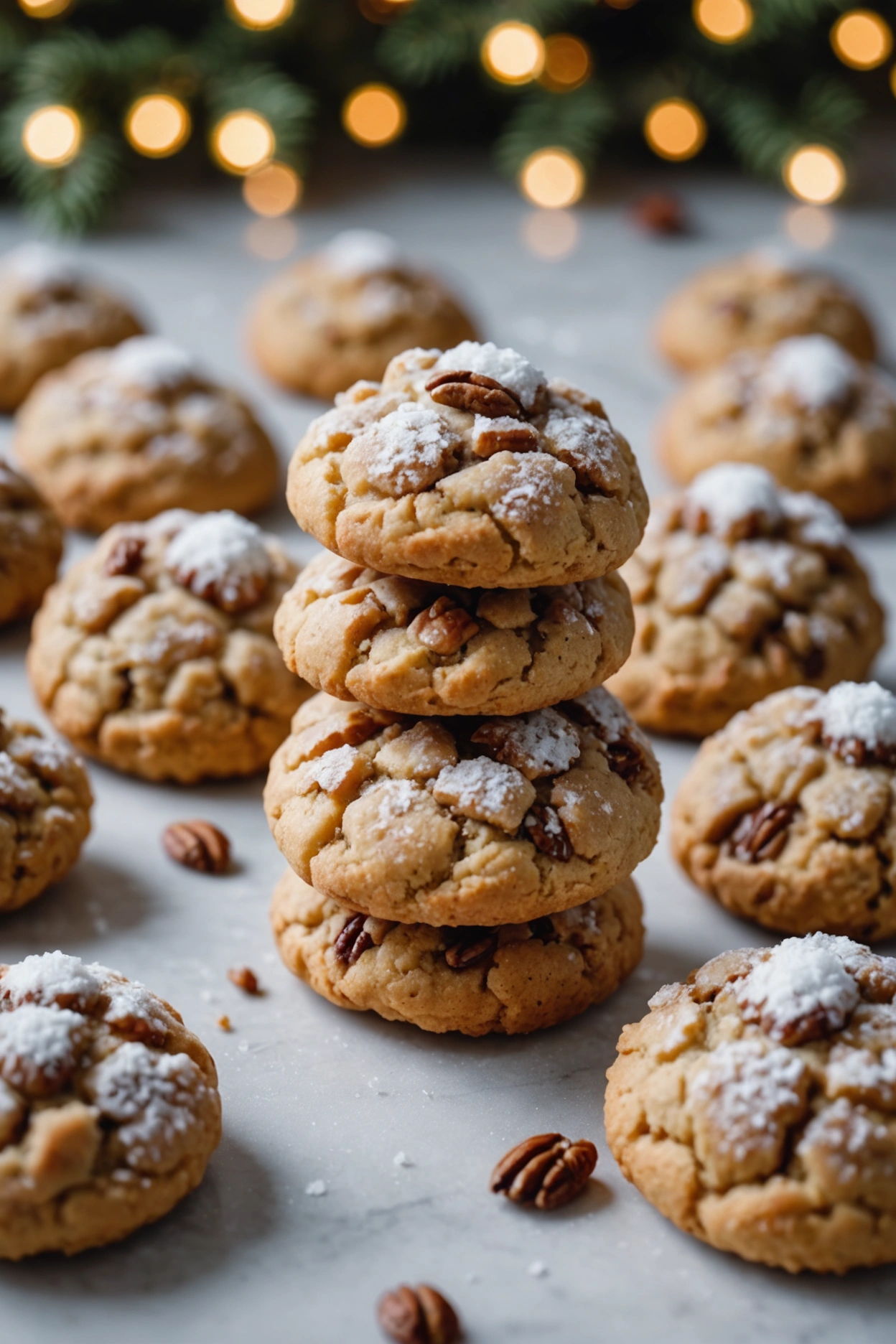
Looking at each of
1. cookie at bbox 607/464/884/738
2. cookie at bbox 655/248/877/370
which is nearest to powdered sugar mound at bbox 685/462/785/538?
cookie at bbox 607/464/884/738

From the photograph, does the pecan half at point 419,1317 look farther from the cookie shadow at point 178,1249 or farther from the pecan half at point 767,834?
the pecan half at point 767,834

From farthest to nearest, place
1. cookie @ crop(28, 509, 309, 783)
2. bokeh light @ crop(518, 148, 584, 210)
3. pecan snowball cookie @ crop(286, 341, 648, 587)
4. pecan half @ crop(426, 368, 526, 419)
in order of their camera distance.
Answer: bokeh light @ crop(518, 148, 584, 210) < cookie @ crop(28, 509, 309, 783) < pecan half @ crop(426, 368, 526, 419) < pecan snowball cookie @ crop(286, 341, 648, 587)

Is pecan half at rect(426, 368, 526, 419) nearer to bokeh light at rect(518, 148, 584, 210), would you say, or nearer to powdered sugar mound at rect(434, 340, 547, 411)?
powdered sugar mound at rect(434, 340, 547, 411)

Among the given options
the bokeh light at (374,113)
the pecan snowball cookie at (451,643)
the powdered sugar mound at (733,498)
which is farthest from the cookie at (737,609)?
the bokeh light at (374,113)

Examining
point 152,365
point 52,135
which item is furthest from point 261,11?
point 152,365

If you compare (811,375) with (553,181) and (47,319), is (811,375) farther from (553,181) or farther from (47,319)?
(47,319)

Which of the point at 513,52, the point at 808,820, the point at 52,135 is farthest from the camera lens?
the point at 513,52

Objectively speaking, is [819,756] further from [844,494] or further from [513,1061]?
[844,494]
